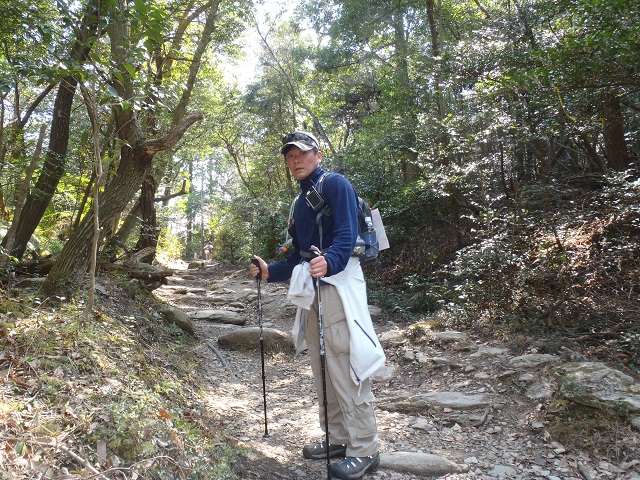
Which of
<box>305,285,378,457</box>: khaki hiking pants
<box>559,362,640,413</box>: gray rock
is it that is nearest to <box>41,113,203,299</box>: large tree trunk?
<box>305,285,378,457</box>: khaki hiking pants

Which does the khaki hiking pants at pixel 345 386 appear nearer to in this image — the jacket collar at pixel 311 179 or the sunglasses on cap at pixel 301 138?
the jacket collar at pixel 311 179

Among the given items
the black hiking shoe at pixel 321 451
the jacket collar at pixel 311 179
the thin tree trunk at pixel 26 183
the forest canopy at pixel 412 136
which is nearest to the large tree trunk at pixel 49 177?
the forest canopy at pixel 412 136

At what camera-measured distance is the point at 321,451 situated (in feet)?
10.9

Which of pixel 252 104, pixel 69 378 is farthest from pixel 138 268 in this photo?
pixel 252 104

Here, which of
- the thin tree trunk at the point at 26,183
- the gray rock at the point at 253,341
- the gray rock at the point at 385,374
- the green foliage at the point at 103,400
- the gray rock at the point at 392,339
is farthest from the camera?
the gray rock at the point at 253,341

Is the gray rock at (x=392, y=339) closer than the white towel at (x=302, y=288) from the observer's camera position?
No

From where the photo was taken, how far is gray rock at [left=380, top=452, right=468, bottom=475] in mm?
3137

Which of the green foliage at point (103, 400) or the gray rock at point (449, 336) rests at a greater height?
the green foliage at point (103, 400)

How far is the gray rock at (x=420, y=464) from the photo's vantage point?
3137 millimetres

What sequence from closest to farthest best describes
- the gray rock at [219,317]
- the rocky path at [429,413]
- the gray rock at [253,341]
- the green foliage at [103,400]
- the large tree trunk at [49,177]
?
the green foliage at [103,400]
the rocky path at [429,413]
the large tree trunk at [49,177]
the gray rock at [253,341]
the gray rock at [219,317]

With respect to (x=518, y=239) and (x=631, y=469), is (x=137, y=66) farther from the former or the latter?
(x=518, y=239)

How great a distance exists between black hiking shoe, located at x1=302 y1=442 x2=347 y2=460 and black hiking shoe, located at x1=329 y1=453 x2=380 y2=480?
0.85 ft

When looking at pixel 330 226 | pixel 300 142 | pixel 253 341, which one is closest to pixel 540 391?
pixel 330 226

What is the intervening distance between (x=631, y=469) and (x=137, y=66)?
5256 mm
